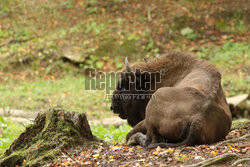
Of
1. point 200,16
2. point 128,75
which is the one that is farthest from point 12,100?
point 200,16

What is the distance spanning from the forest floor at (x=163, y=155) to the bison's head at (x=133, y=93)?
64.7 inches

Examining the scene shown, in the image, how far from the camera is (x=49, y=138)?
5934mm

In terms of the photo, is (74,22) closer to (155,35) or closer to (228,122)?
(155,35)

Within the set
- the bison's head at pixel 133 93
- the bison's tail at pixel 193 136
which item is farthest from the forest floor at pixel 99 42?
the bison's tail at pixel 193 136

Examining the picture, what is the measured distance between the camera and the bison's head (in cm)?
750

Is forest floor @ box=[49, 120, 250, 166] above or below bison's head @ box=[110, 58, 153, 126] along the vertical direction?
below

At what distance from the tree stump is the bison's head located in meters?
1.52

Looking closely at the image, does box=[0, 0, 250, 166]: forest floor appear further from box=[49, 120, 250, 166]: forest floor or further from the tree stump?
box=[49, 120, 250, 166]: forest floor

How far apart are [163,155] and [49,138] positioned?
77.1 inches

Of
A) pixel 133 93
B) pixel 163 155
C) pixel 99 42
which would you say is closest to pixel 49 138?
pixel 163 155

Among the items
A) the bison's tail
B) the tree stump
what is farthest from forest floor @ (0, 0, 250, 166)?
the bison's tail

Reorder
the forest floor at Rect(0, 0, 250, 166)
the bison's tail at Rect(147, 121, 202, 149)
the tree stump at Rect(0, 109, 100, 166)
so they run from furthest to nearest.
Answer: the forest floor at Rect(0, 0, 250, 166) < the tree stump at Rect(0, 109, 100, 166) < the bison's tail at Rect(147, 121, 202, 149)

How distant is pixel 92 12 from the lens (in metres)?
22.9

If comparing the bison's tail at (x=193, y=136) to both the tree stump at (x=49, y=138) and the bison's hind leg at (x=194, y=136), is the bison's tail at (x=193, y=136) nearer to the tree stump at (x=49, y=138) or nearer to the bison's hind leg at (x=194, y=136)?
the bison's hind leg at (x=194, y=136)
